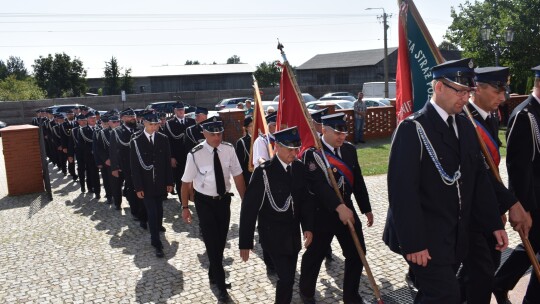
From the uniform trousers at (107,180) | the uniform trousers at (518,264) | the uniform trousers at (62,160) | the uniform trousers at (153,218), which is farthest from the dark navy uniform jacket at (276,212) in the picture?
the uniform trousers at (62,160)

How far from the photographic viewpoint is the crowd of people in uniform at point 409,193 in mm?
3570

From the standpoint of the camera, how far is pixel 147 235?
8344 millimetres

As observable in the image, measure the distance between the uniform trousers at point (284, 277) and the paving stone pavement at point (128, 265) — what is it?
76 cm

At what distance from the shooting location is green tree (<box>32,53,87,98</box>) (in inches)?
1897

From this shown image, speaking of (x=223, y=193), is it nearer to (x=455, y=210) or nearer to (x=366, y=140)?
(x=455, y=210)

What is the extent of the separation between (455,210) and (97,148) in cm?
899

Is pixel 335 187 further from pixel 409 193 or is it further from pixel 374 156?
pixel 374 156

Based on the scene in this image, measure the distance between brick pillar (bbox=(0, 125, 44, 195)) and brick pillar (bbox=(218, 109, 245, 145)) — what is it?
5967 millimetres

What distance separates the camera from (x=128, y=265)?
6852mm

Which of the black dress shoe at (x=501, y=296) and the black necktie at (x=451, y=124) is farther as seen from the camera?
the black dress shoe at (x=501, y=296)

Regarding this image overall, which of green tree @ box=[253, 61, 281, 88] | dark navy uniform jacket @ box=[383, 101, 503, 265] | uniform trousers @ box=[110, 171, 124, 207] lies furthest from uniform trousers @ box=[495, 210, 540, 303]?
green tree @ box=[253, 61, 281, 88]

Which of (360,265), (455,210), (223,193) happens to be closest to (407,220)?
(455,210)

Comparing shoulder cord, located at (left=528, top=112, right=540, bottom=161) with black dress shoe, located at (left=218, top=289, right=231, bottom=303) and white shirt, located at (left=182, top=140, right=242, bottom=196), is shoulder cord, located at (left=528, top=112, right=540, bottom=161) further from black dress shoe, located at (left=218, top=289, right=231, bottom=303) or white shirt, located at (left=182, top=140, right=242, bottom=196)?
black dress shoe, located at (left=218, top=289, right=231, bottom=303)

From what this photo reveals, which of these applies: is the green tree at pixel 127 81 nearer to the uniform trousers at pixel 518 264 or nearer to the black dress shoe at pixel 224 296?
the black dress shoe at pixel 224 296
